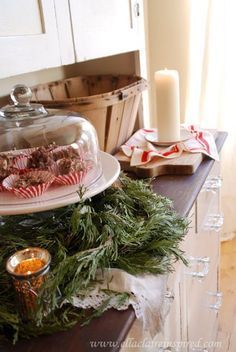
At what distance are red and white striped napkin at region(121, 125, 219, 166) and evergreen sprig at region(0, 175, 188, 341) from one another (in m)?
0.30

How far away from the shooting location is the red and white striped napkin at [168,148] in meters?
1.07

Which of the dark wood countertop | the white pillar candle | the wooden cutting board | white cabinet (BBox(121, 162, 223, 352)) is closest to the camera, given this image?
the dark wood countertop

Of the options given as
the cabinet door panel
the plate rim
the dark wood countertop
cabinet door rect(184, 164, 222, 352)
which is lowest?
cabinet door rect(184, 164, 222, 352)

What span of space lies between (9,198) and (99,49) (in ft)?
1.74

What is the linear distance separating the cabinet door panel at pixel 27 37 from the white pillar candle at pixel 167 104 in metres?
0.41

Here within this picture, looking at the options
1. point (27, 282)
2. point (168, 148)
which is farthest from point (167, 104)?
point (27, 282)

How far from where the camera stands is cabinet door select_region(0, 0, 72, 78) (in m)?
0.68

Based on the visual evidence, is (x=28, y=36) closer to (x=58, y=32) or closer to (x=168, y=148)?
(x=58, y=32)

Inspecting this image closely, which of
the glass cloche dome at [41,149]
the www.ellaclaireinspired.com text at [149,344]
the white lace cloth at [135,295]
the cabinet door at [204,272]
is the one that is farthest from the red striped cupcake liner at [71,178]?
the cabinet door at [204,272]

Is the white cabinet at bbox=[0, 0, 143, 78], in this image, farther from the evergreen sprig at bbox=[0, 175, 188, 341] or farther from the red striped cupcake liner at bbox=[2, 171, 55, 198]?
the evergreen sprig at bbox=[0, 175, 188, 341]

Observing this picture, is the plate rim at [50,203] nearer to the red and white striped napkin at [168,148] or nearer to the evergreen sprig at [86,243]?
the evergreen sprig at [86,243]

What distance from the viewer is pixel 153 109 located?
6.29ft

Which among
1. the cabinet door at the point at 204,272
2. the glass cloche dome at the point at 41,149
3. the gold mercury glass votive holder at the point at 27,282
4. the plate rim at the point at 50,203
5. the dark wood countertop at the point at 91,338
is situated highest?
the glass cloche dome at the point at 41,149

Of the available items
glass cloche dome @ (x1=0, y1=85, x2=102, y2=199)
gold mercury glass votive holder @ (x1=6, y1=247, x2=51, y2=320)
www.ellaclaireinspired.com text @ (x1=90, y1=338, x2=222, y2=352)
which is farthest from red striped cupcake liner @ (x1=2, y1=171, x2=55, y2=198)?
www.ellaclaireinspired.com text @ (x1=90, y1=338, x2=222, y2=352)
